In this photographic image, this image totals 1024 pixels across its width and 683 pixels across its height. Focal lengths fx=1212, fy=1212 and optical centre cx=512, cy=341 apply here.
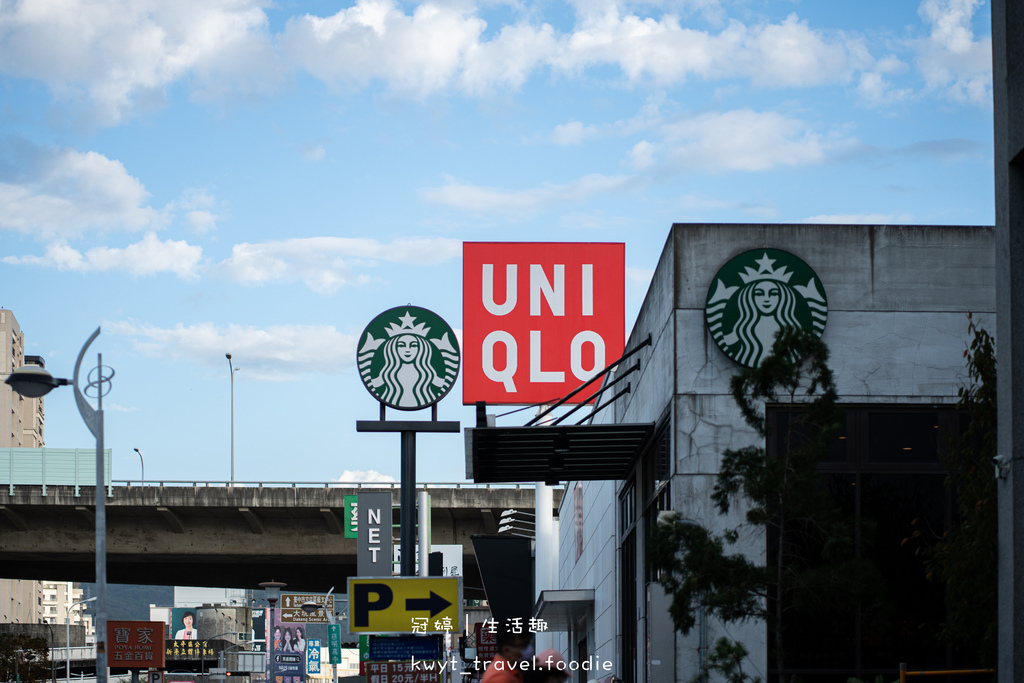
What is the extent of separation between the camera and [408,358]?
1861 cm

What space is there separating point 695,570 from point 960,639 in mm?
5094

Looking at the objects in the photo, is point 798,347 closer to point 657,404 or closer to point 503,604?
point 657,404

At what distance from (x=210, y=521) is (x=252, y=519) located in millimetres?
2081

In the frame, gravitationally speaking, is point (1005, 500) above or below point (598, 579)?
above

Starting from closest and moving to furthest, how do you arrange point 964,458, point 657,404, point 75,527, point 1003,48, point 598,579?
1. point 1003,48
2. point 964,458
3. point 657,404
4. point 598,579
5. point 75,527

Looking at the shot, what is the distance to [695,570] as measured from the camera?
1034 centimetres

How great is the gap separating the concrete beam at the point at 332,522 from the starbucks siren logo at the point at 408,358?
101 feet

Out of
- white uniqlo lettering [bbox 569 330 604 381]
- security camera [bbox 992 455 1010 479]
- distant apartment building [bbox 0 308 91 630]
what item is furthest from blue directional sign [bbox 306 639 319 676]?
security camera [bbox 992 455 1010 479]

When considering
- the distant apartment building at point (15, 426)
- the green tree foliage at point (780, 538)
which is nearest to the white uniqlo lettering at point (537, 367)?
the green tree foliage at point (780, 538)

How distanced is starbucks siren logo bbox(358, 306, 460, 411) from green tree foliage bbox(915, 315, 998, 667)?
25.2ft

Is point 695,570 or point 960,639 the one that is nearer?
point 695,570

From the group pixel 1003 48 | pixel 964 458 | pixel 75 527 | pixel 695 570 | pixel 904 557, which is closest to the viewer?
pixel 695 570

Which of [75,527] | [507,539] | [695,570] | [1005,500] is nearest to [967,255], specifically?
[1005,500]

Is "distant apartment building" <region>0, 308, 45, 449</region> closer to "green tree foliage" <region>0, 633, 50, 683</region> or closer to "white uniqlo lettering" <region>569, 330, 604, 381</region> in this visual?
"green tree foliage" <region>0, 633, 50, 683</region>
